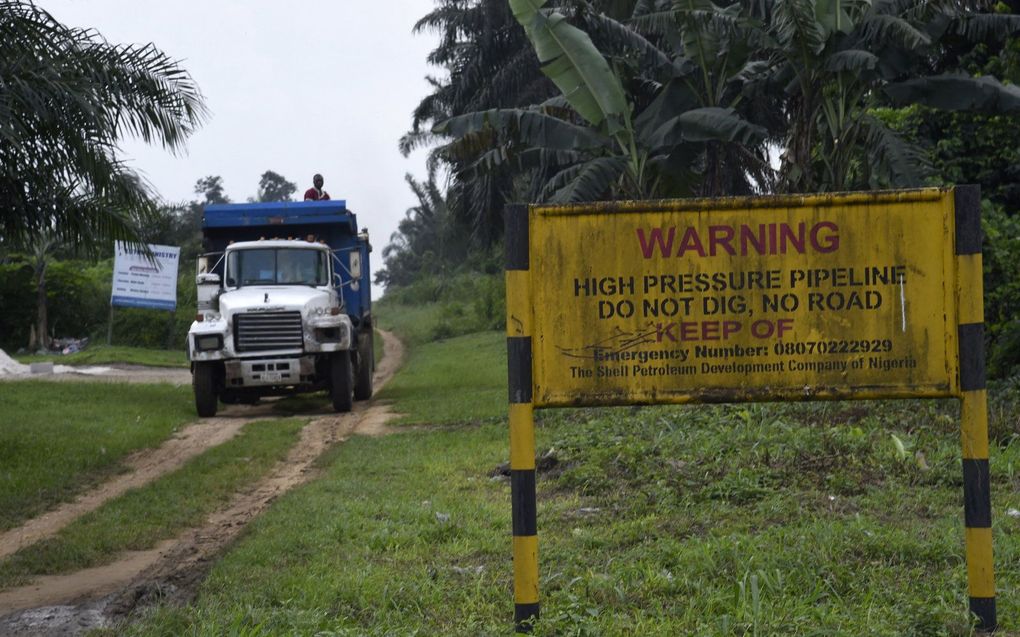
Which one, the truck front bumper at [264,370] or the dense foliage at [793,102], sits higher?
the dense foliage at [793,102]

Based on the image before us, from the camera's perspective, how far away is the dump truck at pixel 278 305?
16500 millimetres

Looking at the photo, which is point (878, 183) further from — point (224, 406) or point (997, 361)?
point (224, 406)

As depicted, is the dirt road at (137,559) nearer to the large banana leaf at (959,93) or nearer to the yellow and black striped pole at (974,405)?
the yellow and black striped pole at (974,405)

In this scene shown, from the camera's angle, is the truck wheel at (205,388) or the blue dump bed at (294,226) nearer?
the truck wheel at (205,388)

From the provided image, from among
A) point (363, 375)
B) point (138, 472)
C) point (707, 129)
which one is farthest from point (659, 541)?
point (363, 375)

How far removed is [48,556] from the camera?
24.5 ft

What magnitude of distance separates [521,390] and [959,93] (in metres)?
10.2

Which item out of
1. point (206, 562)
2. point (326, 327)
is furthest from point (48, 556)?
point (326, 327)

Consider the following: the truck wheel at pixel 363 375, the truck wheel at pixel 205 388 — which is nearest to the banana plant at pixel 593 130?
the truck wheel at pixel 363 375

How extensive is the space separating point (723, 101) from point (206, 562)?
12401mm

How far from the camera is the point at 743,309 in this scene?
4.76 m

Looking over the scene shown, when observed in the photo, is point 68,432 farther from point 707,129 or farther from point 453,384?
point 453,384

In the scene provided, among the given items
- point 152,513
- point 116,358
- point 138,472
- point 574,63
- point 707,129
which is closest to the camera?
point 152,513

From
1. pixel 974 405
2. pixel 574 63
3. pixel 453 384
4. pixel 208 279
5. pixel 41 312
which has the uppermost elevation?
pixel 574 63
